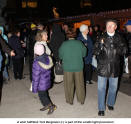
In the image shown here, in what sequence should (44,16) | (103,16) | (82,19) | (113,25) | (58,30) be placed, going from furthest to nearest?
(44,16) → (82,19) → (103,16) → (58,30) → (113,25)

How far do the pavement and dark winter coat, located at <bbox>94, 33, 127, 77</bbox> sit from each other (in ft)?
3.22

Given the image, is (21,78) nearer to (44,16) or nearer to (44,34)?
(44,34)

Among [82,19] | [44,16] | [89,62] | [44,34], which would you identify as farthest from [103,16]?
[44,16]

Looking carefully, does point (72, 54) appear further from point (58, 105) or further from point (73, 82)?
point (58, 105)

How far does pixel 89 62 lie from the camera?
6.73 meters

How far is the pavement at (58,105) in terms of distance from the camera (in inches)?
176

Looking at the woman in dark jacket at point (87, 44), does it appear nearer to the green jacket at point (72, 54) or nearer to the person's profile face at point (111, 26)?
the green jacket at point (72, 54)

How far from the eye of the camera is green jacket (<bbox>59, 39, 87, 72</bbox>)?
4668 mm

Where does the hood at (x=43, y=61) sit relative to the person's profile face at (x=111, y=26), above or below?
below

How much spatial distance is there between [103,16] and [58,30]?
698 cm

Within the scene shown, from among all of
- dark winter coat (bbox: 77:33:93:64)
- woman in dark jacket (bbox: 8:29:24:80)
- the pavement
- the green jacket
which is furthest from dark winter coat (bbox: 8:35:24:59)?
the green jacket

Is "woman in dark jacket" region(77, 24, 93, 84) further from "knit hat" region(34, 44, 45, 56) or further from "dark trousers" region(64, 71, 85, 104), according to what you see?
"knit hat" region(34, 44, 45, 56)

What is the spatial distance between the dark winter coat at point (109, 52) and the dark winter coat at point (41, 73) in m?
1.07

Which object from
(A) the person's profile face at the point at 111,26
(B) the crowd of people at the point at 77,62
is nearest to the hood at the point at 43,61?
(B) the crowd of people at the point at 77,62
